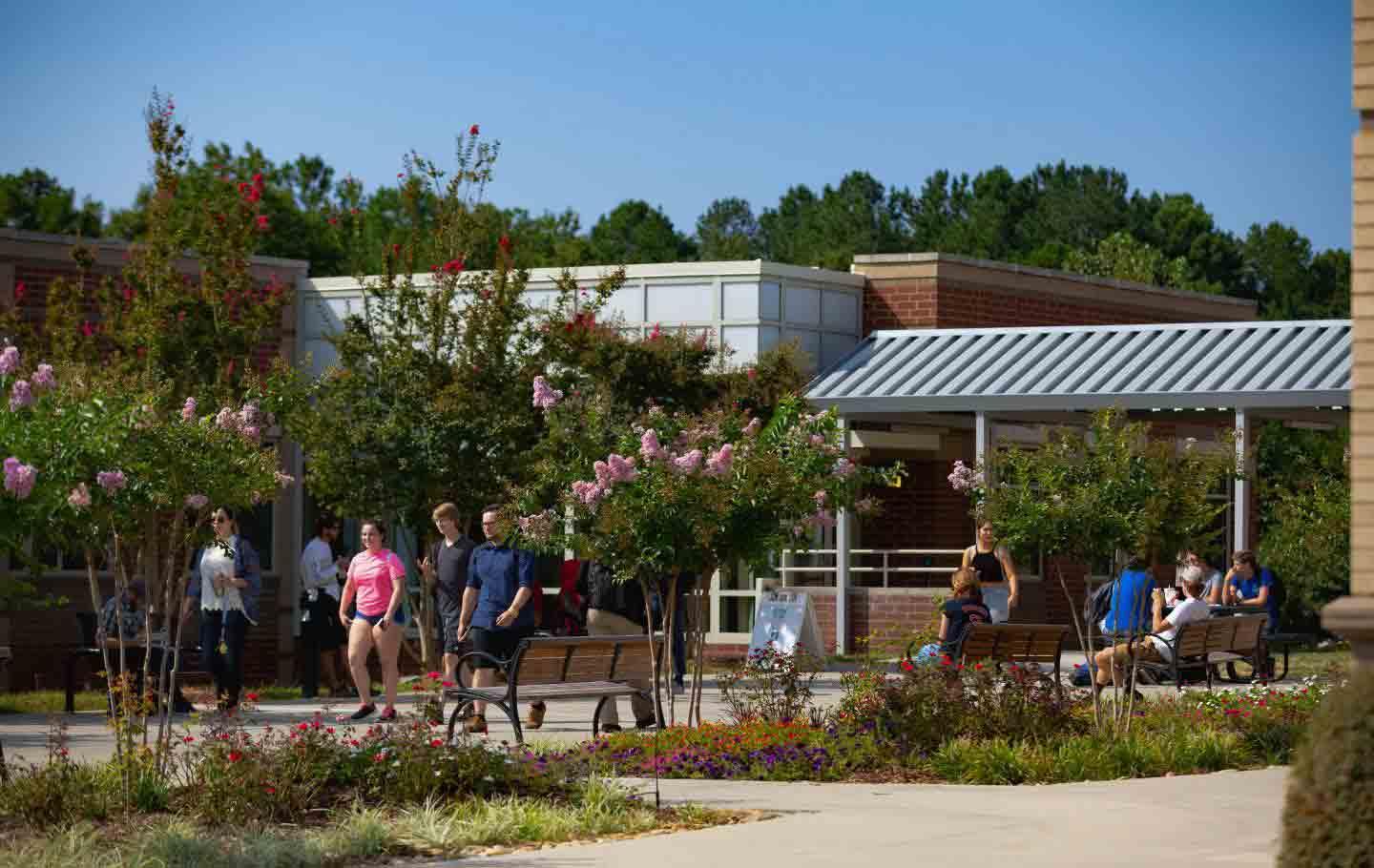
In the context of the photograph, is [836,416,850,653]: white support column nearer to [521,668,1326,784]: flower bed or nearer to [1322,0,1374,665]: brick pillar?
[521,668,1326,784]: flower bed

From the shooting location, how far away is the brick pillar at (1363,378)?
768cm

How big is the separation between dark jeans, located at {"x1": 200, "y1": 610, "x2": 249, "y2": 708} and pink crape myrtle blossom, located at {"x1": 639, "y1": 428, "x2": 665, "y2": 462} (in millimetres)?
5310

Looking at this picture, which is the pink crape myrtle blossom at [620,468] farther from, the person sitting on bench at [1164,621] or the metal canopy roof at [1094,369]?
the metal canopy roof at [1094,369]

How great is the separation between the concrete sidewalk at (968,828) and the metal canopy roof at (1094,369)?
1432 cm

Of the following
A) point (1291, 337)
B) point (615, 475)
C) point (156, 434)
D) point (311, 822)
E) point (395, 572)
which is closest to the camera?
point (311, 822)

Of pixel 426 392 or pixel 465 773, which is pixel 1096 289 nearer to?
pixel 426 392

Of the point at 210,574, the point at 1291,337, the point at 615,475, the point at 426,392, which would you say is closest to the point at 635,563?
the point at 615,475

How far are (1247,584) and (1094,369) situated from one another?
455 cm

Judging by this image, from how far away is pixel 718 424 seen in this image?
1491 cm

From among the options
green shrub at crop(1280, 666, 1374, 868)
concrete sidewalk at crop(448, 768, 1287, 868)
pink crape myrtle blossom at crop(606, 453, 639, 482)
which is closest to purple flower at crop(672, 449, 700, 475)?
pink crape myrtle blossom at crop(606, 453, 639, 482)

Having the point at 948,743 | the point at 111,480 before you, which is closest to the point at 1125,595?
the point at 948,743

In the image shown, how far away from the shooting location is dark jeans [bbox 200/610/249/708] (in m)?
17.9

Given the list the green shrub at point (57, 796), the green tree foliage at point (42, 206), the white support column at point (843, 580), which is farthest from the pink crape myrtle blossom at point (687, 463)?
the green tree foliage at point (42, 206)

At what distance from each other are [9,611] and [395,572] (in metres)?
7.63
